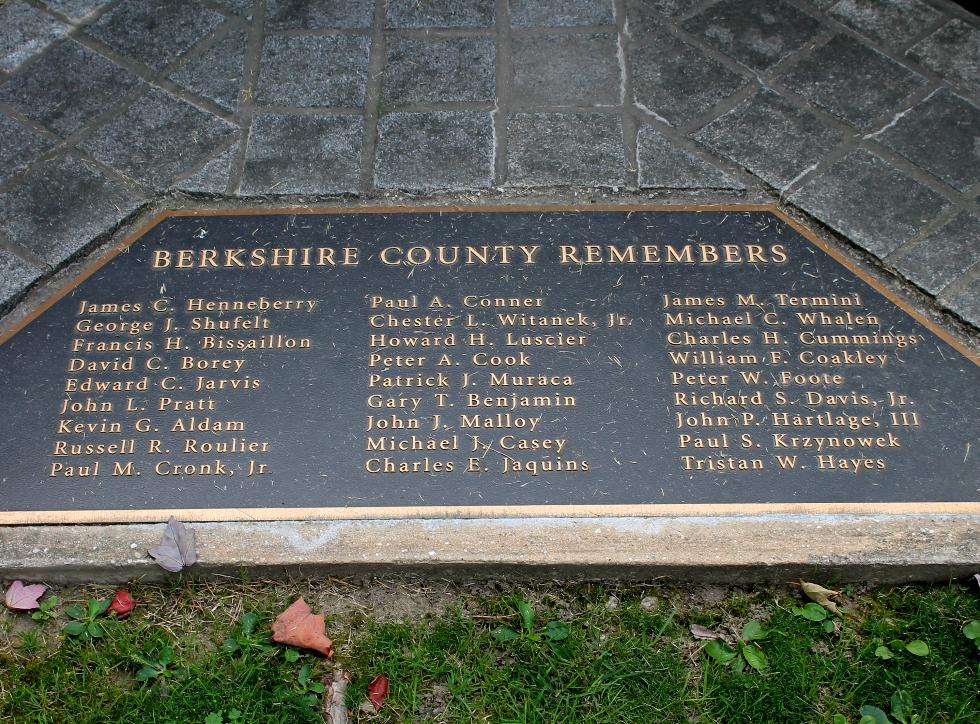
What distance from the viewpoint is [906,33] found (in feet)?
12.2

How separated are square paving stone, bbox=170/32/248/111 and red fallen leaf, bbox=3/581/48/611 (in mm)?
1874

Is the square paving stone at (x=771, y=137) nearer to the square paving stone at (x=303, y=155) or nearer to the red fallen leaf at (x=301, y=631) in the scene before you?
the square paving stone at (x=303, y=155)

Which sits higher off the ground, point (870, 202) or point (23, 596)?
point (870, 202)

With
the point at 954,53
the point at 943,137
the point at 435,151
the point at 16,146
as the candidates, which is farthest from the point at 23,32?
the point at 954,53

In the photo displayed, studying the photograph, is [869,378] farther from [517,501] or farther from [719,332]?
[517,501]

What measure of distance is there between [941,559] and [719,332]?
908mm

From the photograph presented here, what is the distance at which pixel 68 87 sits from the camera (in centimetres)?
358

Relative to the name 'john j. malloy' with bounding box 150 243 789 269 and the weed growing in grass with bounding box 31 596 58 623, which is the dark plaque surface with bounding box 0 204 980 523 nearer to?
the name 'john j. malloy' with bounding box 150 243 789 269

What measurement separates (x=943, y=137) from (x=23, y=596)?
343cm

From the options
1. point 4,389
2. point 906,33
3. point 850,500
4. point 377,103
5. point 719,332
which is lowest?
point 850,500

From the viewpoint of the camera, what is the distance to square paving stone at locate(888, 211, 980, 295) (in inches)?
121

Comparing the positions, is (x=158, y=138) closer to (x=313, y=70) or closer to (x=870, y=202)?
(x=313, y=70)

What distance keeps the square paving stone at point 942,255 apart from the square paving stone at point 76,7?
10.8 feet

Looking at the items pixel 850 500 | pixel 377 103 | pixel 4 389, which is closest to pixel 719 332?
pixel 850 500
